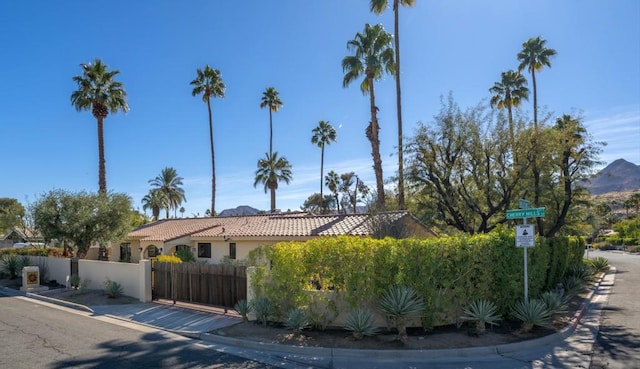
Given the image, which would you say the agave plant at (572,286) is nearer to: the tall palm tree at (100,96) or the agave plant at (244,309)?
the agave plant at (244,309)

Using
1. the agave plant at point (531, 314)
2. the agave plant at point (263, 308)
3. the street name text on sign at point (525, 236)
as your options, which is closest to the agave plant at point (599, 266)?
the agave plant at point (531, 314)

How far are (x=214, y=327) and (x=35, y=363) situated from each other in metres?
4.20

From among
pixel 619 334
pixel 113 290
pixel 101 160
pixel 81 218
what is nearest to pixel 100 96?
pixel 101 160

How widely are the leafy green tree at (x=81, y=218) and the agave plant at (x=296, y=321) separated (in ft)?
56.7

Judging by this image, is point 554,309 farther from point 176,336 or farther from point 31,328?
point 31,328

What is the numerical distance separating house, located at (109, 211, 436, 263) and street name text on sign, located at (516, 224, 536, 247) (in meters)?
8.92

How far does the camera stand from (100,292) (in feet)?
61.2

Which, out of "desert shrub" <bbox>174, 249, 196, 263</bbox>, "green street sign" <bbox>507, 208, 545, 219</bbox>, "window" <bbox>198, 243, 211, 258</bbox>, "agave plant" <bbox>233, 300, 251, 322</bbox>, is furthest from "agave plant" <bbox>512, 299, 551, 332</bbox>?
"window" <bbox>198, 243, 211, 258</bbox>

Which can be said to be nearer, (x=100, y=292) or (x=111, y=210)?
(x=100, y=292)

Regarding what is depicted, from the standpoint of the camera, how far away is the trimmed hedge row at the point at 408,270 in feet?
33.8

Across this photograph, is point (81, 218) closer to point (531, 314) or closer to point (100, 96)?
point (100, 96)

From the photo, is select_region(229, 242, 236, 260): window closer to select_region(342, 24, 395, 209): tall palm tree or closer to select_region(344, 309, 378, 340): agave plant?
select_region(342, 24, 395, 209): tall palm tree

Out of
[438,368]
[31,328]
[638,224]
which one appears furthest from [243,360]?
[638,224]

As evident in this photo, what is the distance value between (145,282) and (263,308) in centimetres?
710
